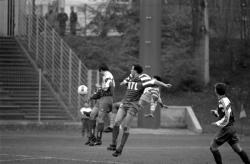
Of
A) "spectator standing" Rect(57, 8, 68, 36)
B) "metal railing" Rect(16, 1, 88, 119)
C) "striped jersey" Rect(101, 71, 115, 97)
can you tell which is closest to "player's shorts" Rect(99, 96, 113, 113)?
"striped jersey" Rect(101, 71, 115, 97)

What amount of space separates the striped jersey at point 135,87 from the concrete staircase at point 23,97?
512 inches

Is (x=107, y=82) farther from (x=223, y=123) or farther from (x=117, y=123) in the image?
(x=223, y=123)

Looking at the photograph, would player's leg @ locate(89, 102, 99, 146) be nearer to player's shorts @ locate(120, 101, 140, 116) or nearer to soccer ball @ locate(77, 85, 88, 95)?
soccer ball @ locate(77, 85, 88, 95)

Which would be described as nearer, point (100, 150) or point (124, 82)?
point (124, 82)

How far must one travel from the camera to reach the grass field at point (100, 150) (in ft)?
55.6

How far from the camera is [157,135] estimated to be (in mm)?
28719

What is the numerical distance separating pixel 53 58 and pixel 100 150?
561 inches

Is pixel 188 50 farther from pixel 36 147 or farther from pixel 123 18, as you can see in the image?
pixel 36 147

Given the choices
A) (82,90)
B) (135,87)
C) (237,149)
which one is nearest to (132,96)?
(135,87)

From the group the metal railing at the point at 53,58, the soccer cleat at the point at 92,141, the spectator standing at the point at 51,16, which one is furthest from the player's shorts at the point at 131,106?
the spectator standing at the point at 51,16

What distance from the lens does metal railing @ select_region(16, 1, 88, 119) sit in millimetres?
31250

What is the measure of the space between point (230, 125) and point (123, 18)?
1059 inches

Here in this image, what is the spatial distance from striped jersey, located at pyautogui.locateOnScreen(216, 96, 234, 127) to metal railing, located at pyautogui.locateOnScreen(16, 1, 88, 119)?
15.5 meters

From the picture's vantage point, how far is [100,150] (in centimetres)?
1970
